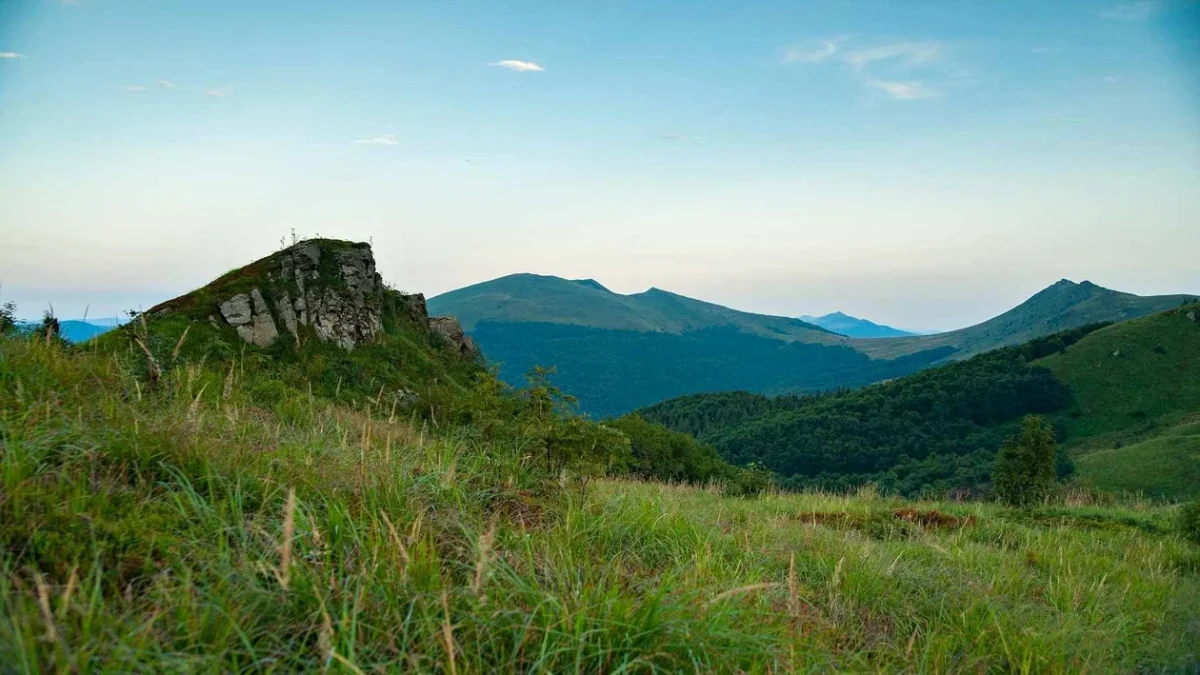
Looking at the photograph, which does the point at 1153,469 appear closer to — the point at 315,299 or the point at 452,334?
the point at 452,334

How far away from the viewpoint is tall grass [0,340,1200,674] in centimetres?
262

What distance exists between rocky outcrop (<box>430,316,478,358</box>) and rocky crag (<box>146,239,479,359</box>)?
8.30 ft

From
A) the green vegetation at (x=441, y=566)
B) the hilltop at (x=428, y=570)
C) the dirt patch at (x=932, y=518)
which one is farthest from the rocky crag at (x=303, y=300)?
the dirt patch at (x=932, y=518)

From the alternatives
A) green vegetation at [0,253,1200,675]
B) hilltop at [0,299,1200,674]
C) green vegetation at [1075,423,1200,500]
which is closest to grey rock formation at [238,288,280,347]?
green vegetation at [0,253,1200,675]

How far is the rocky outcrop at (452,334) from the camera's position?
4062 centimetres

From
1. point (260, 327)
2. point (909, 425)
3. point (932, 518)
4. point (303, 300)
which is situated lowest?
point (909, 425)

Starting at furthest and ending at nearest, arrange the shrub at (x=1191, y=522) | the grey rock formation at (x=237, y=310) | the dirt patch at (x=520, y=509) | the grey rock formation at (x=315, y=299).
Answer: the grey rock formation at (x=315, y=299), the grey rock formation at (x=237, y=310), the shrub at (x=1191, y=522), the dirt patch at (x=520, y=509)

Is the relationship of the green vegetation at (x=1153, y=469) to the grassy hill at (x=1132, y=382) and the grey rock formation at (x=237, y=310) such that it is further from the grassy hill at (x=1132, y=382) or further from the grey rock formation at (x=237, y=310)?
the grey rock formation at (x=237, y=310)

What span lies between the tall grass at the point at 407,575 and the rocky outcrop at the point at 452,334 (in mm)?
33907

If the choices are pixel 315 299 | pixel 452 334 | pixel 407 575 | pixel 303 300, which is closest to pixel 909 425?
pixel 452 334

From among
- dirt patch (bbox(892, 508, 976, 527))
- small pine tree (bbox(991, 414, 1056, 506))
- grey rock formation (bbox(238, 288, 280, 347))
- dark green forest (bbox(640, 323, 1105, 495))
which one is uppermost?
grey rock formation (bbox(238, 288, 280, 347))

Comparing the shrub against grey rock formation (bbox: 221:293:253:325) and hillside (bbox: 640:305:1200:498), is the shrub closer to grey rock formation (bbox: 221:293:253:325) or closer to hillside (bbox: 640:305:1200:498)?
grey rock formation (bbox: 221:293:253:325)

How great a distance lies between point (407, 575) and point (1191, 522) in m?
14.1

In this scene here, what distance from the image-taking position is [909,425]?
131 meters
